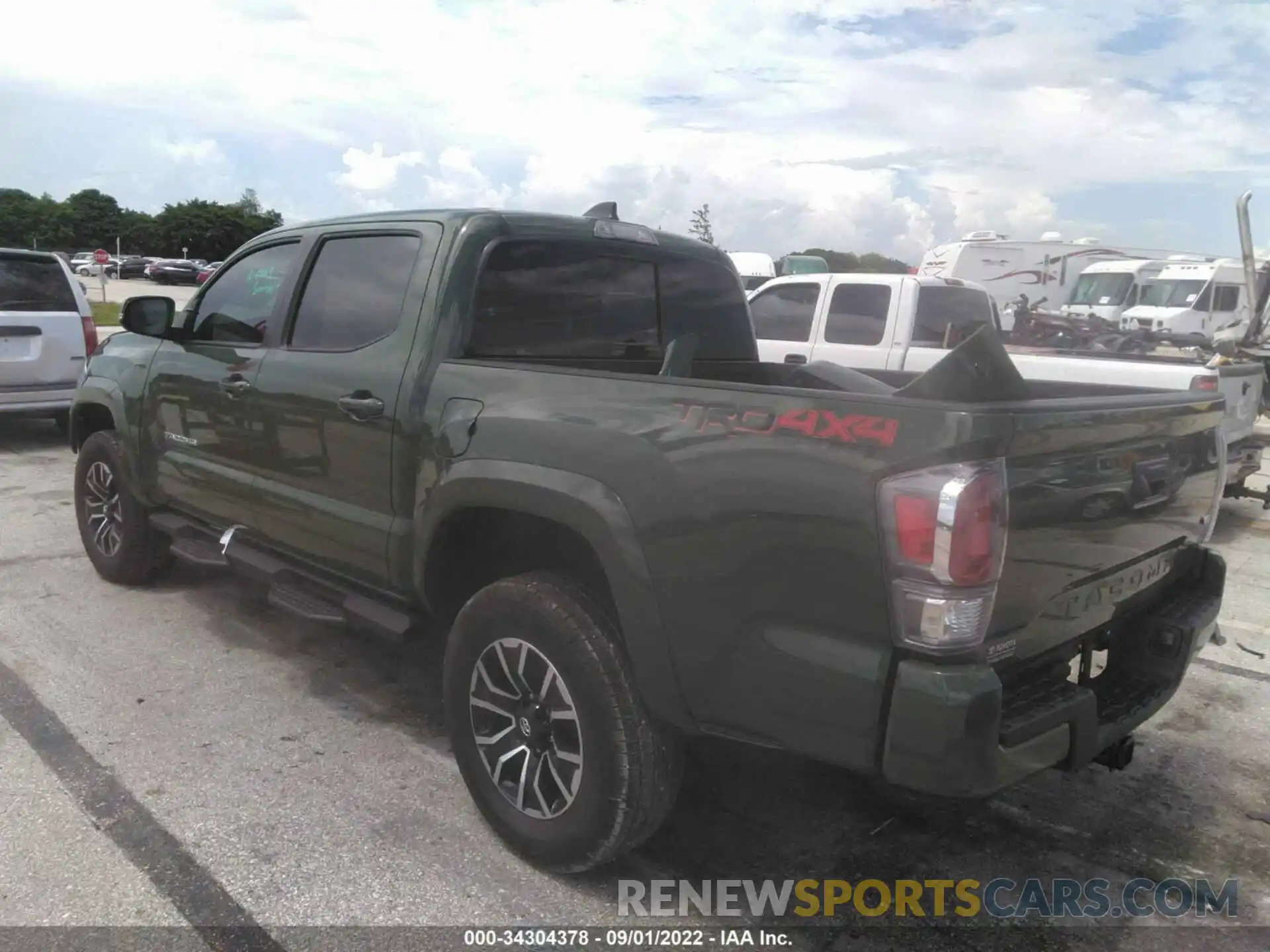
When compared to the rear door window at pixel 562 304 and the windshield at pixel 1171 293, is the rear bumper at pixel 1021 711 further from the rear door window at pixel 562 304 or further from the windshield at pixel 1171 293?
the windshield at pixel 1171 293

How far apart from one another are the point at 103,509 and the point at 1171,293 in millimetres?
23724


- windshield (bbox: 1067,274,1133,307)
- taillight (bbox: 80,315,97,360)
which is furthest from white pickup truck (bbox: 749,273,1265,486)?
windshield (bbox: 1067,274,1133,307)

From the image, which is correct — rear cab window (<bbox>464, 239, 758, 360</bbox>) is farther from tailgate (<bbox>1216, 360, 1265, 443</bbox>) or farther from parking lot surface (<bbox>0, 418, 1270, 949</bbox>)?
tailgate (<bbox>1216, 360, 1265, 443</bbox>)

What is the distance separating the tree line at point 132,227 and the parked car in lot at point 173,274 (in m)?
21.7

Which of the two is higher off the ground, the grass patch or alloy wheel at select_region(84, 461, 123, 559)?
A: the grass patch

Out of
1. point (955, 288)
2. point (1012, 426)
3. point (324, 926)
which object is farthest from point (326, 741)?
point (955, 288)

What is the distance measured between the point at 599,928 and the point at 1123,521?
1738 millimetres

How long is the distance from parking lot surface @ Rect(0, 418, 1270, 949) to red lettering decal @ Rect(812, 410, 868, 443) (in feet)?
4.59

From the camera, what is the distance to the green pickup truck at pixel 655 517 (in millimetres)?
2096

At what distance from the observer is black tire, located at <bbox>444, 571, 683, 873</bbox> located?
101 inches

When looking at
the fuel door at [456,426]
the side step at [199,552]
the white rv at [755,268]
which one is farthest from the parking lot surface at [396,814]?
the white rv at [755,268]

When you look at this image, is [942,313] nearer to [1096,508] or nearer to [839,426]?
[1096,508]

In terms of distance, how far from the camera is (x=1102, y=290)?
24734 millimetres

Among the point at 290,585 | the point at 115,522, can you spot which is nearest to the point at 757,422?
the point at 290,585
